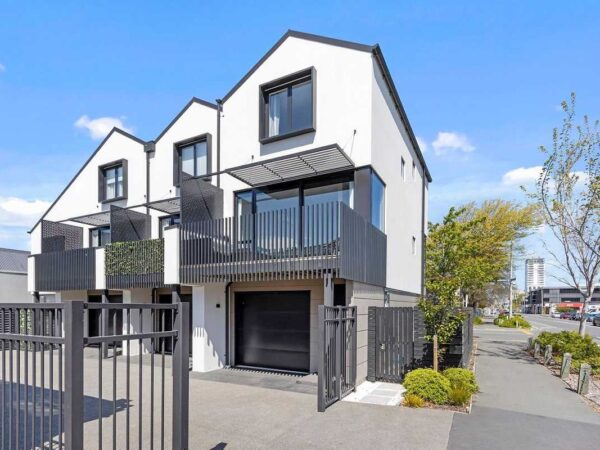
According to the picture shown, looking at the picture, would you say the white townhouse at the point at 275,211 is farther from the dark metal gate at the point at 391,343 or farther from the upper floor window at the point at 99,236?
the upper floor window at the point at 99,236

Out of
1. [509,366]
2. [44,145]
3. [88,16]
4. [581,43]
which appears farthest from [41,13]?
[509,366]

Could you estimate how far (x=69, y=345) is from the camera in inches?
131

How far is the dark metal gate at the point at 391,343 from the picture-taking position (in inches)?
384

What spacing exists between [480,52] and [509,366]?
9482 mm

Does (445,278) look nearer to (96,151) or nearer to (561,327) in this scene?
(96,151)

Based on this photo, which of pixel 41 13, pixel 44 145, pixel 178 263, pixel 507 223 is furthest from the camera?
pixel 507 223

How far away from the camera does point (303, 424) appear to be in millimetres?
6727

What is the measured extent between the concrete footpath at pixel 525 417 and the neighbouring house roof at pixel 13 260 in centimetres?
2654

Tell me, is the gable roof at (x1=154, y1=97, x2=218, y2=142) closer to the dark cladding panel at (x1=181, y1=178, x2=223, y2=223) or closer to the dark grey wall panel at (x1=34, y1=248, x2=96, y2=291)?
the dark cladding panel at (x1=181, y1=178, x2=223, y2=223)

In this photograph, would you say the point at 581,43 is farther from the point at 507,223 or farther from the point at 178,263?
the point at 507,223

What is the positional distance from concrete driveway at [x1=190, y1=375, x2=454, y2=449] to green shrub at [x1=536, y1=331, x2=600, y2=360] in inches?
299

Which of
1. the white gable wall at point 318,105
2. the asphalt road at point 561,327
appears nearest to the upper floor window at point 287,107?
the white gable wall at point 318,105

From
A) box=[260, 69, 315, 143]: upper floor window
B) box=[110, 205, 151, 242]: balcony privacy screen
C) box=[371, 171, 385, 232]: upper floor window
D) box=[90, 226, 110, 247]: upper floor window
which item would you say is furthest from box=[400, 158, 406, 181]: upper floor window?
box=[90, 226, 110, 247]: upper floor window

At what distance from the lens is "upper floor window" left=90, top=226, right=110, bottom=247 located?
16.9m
